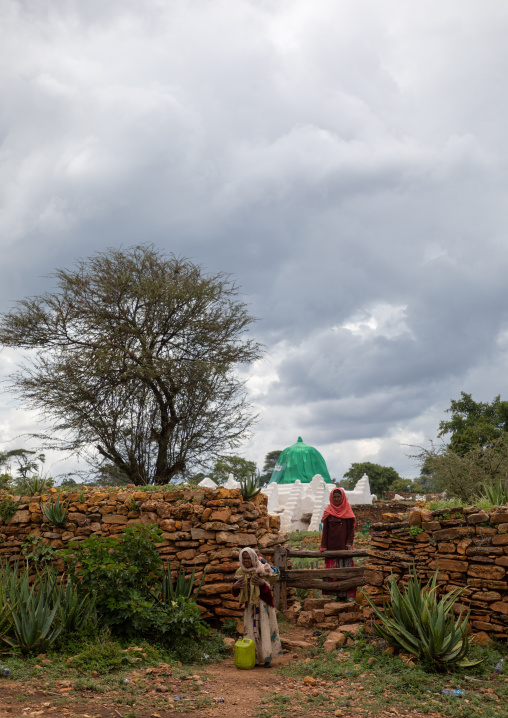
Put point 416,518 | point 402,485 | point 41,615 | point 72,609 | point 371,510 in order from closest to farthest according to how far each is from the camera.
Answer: point 41,615 < point 72,609 < point 416,518 < point 371,510 < point 402,485

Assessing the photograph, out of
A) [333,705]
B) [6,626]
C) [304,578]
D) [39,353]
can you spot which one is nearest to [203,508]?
[304,578]

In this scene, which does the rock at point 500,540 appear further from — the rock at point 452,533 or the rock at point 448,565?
the rock at point 448,565

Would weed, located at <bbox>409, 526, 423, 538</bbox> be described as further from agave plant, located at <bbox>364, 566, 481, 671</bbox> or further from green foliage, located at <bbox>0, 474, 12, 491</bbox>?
green foliage, located at <bbox>0, 474, 12, 491</bbox>

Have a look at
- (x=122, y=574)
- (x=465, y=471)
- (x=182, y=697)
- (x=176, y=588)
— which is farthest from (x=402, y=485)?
(x=182, y=697)

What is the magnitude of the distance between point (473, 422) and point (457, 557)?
85.0 ft

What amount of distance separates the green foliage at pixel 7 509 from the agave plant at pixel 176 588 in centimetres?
328

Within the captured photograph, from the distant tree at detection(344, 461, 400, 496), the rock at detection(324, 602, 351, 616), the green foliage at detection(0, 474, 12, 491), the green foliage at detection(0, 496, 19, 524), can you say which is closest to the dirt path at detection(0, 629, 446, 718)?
the rock at detection(324, 602, 351, 616)

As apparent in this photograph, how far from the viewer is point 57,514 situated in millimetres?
9461

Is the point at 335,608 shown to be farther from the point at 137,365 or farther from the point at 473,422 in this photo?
the point at 473,422

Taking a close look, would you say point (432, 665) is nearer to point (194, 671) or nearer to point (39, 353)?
point (194, 671)

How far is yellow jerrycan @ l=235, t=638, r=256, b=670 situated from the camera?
→ 269 inches

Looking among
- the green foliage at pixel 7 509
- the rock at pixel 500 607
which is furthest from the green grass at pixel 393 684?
the green foliage at pixel 7 509

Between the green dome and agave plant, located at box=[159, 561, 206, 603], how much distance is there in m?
19.0

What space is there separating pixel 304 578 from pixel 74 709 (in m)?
4.91
